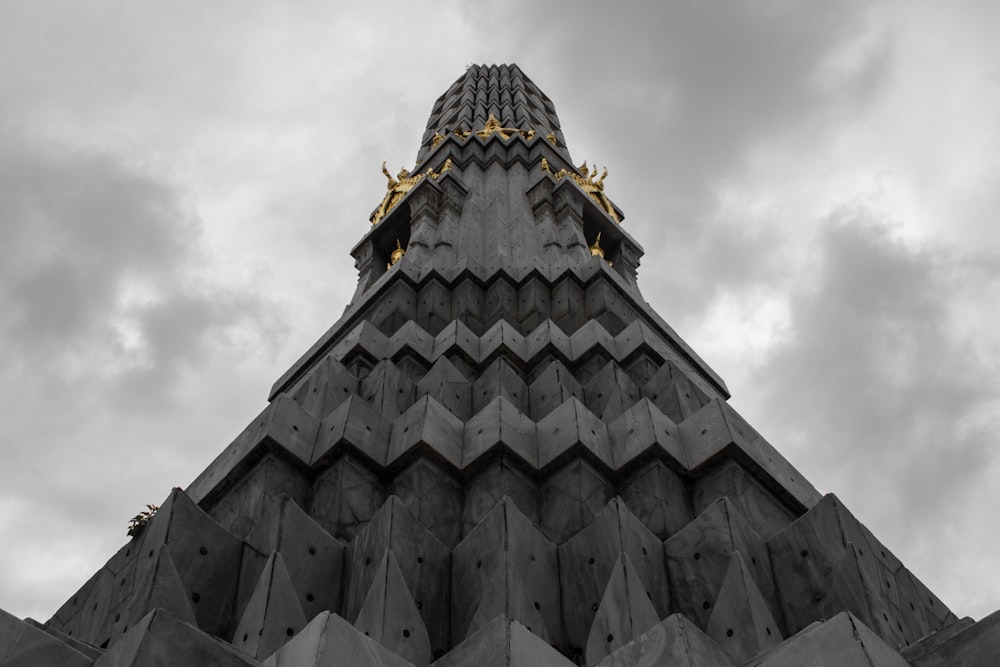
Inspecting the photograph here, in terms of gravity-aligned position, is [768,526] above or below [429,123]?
below

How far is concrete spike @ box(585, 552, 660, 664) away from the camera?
425 inches

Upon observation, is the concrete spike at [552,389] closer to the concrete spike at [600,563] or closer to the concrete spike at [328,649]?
the concrete spike at [600,563]

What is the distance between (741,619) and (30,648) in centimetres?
681

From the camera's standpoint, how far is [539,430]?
16922 millimetres

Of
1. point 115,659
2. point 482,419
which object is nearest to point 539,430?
point 482,419

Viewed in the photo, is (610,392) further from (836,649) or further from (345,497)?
(836,649)

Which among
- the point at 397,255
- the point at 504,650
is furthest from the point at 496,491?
the point at 397,255

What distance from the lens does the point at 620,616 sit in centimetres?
1102

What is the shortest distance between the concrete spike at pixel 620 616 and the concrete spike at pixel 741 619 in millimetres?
668

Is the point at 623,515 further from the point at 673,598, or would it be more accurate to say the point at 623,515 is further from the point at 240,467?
the point at 240,467

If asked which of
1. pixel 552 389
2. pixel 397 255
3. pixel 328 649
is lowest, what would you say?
pixel 328 649

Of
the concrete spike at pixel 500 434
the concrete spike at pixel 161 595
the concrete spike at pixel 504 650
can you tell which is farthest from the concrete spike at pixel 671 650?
the concrete spike at pixel 500 434

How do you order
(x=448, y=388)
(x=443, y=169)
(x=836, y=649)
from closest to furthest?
(x=836, y=649)
(x=448, y=388)
(x=443, y=169)

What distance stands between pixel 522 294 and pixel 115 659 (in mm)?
18934
